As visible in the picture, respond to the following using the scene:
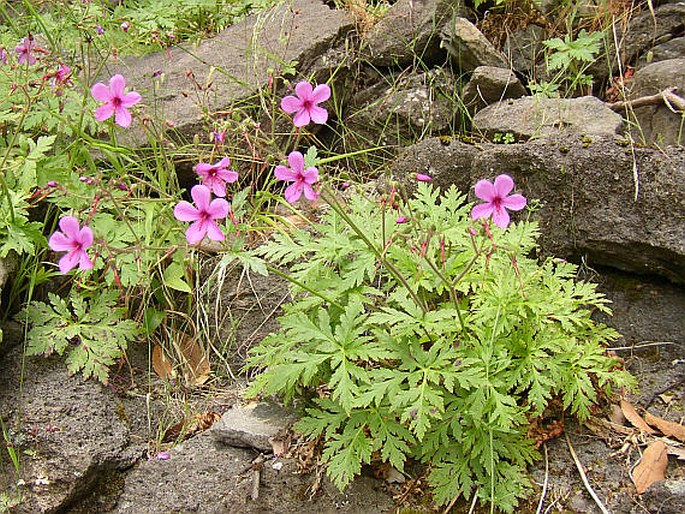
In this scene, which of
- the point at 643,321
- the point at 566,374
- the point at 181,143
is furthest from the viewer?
the point at 181,143

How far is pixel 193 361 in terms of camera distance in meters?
3.50

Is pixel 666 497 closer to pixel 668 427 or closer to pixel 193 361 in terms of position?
pixel 668 427

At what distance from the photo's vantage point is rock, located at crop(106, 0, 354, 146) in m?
4.24

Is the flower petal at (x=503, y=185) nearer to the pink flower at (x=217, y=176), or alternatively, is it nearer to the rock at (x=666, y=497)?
the pink flower at (x=217, y=176)

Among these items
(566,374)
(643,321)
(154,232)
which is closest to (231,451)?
(154,232)

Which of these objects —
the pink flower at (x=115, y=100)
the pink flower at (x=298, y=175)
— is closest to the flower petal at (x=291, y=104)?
the pink flower at (x=298, y=175)

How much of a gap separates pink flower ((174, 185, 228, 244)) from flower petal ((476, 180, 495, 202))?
79 centimetres

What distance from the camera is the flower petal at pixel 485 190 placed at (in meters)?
2.16

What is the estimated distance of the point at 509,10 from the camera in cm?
474

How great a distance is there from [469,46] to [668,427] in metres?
2.70

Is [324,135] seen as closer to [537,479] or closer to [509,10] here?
[509,10]

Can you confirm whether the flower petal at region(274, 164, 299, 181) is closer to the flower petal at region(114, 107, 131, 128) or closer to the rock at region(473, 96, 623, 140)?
the flower petal at region(114, 107, 131, 128)

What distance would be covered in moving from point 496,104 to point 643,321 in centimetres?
163

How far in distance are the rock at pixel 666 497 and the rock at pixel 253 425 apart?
4.59 ft
